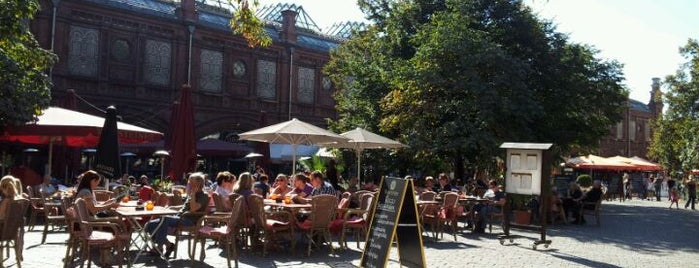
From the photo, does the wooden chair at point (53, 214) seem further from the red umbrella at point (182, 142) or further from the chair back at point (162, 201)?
the red umbrella at point (182, 142)

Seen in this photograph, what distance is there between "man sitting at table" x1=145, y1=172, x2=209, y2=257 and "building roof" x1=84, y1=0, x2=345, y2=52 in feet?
55.1

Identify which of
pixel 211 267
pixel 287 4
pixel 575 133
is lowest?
pixel 211 267

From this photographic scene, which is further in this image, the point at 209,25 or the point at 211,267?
the point at 209,25

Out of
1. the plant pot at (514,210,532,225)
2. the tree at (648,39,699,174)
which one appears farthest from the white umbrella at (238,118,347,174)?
the tree at (648,39,699,174)

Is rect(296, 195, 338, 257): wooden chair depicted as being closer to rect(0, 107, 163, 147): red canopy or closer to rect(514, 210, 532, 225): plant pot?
rect(0, 107, 163, 147): red canopy

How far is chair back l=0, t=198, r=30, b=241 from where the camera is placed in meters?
7.28

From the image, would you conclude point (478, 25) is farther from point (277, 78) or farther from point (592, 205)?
point (277, 78)

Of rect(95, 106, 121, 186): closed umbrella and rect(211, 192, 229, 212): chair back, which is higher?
rect(95, 106, 121, 186): closed umbrella

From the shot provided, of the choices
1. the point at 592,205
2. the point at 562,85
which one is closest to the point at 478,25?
the point at 562,85

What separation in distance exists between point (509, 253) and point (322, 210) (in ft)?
10.8

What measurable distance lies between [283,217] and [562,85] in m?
12.7

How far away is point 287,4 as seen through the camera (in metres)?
40.2

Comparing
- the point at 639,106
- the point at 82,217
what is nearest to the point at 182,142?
the point at 82,217

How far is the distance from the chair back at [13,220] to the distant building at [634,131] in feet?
182
